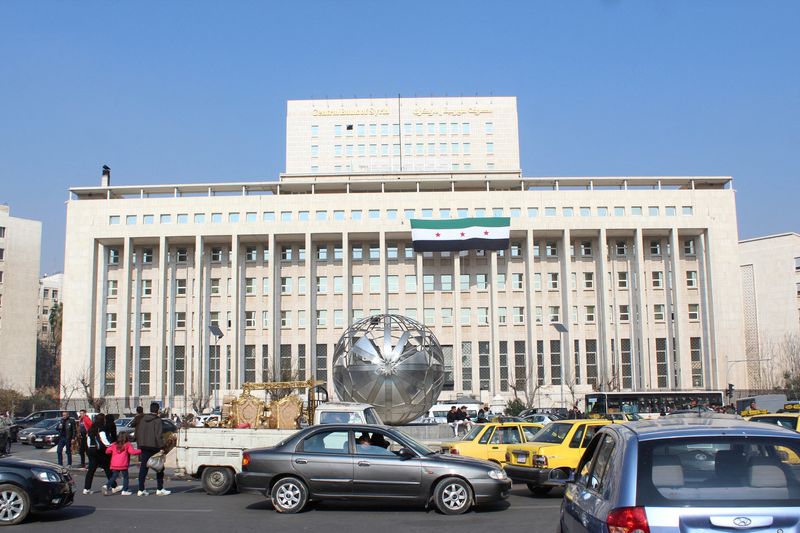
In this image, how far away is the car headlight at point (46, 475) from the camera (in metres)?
12.8

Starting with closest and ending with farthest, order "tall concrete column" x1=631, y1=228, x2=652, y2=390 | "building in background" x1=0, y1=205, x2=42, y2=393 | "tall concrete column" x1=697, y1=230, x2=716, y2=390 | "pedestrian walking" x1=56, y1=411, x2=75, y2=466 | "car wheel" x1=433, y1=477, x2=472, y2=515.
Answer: "car wheel" x1=433, y1=477, x2=472, y2=515
"pedestrian walking" x1=56, y1=411, x2=75, y2=466
"tall concrete column" x1=697, y1=230, x2=716, y2=390
"tall concrete column" x1=631, y1=228, x2=652, y2=390
"building in background" x1=0, y1=205, x2=42, y2=393

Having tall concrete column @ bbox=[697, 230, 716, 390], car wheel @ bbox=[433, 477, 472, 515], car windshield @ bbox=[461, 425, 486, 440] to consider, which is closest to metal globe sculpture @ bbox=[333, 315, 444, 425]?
car windshield @ bbox=[461, 425, 486, 440]

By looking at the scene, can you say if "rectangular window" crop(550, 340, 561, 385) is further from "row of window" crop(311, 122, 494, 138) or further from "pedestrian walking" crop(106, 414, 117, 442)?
"pedestrian walking" crop(106, 414, 117, 442)

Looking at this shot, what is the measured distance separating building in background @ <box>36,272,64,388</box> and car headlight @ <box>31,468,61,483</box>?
86679mm

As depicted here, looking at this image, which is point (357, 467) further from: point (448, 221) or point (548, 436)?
point (448, 221)

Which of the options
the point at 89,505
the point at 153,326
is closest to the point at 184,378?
the point at 153,326

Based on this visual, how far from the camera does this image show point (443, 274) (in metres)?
73.0

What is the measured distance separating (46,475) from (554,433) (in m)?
10.1

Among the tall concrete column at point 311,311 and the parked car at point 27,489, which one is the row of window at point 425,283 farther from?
the parked car at point 27,489

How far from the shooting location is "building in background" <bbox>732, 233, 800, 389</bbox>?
3219 inches

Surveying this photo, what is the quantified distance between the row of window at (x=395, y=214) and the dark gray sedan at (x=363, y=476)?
192 feet

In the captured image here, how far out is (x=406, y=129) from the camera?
91.1 meters

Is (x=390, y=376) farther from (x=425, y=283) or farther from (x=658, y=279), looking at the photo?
(x=658, y=279)

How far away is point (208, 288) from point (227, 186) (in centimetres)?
983
